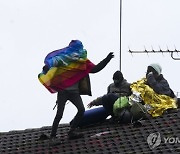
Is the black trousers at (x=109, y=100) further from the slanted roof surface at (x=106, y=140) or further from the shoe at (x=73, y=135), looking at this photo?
the shoe at (x=73, y=135)

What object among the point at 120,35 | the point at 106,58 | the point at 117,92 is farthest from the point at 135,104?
the point at 120,35

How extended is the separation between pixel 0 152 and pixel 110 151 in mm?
1686

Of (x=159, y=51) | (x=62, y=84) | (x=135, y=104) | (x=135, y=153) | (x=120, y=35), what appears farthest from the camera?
(x=159, y=51)

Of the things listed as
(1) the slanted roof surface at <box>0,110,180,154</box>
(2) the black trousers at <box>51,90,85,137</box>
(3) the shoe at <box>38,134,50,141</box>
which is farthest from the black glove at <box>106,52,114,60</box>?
(3) the shoe at <box>38,134,50,141</box>

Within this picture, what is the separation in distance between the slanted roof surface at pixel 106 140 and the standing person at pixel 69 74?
13.4 inches

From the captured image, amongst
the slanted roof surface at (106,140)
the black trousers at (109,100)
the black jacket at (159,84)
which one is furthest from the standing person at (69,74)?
the black jacket at (159,84)

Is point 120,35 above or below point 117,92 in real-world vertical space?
above

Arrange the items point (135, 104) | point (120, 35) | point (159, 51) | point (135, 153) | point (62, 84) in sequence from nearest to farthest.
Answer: point (120, 35) → point (135, 153) → point (62, 84) → point (135, 104) → point (159, 51)

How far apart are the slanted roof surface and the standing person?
34 cm

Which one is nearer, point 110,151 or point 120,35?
point 120,35

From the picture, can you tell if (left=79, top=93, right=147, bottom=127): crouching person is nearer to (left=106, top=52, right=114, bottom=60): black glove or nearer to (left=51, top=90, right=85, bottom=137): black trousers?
(left=51, top=90, right=85, bottom=137): black trousers

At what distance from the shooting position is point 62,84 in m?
9.05

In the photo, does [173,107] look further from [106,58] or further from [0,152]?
[0,152]

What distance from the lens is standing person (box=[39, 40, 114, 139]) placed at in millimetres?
9047
